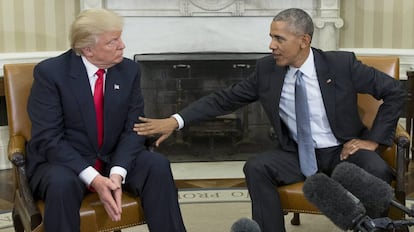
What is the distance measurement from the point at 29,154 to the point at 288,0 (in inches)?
114

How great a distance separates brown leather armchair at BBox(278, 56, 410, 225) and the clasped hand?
2.30 feet

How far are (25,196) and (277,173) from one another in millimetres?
1055

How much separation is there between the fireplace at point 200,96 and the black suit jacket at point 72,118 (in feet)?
6.91

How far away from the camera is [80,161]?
279 cm

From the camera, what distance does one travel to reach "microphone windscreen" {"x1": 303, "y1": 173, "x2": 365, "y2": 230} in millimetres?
1201

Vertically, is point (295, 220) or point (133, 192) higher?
point (133, 192)

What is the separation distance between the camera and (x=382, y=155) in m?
3.24

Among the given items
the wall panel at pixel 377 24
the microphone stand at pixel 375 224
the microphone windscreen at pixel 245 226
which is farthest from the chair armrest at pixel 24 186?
the wall panel at pixel 377 24

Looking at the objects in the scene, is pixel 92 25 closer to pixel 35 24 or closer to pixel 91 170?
pixel 91 170

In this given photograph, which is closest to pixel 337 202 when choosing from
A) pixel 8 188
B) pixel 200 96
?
pixel 8 188

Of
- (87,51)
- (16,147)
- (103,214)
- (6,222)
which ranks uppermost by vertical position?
(87,51)

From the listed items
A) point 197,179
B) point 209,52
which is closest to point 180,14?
Result: point 209,52

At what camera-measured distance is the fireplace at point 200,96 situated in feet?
16.6

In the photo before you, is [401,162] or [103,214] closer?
[103,214]
